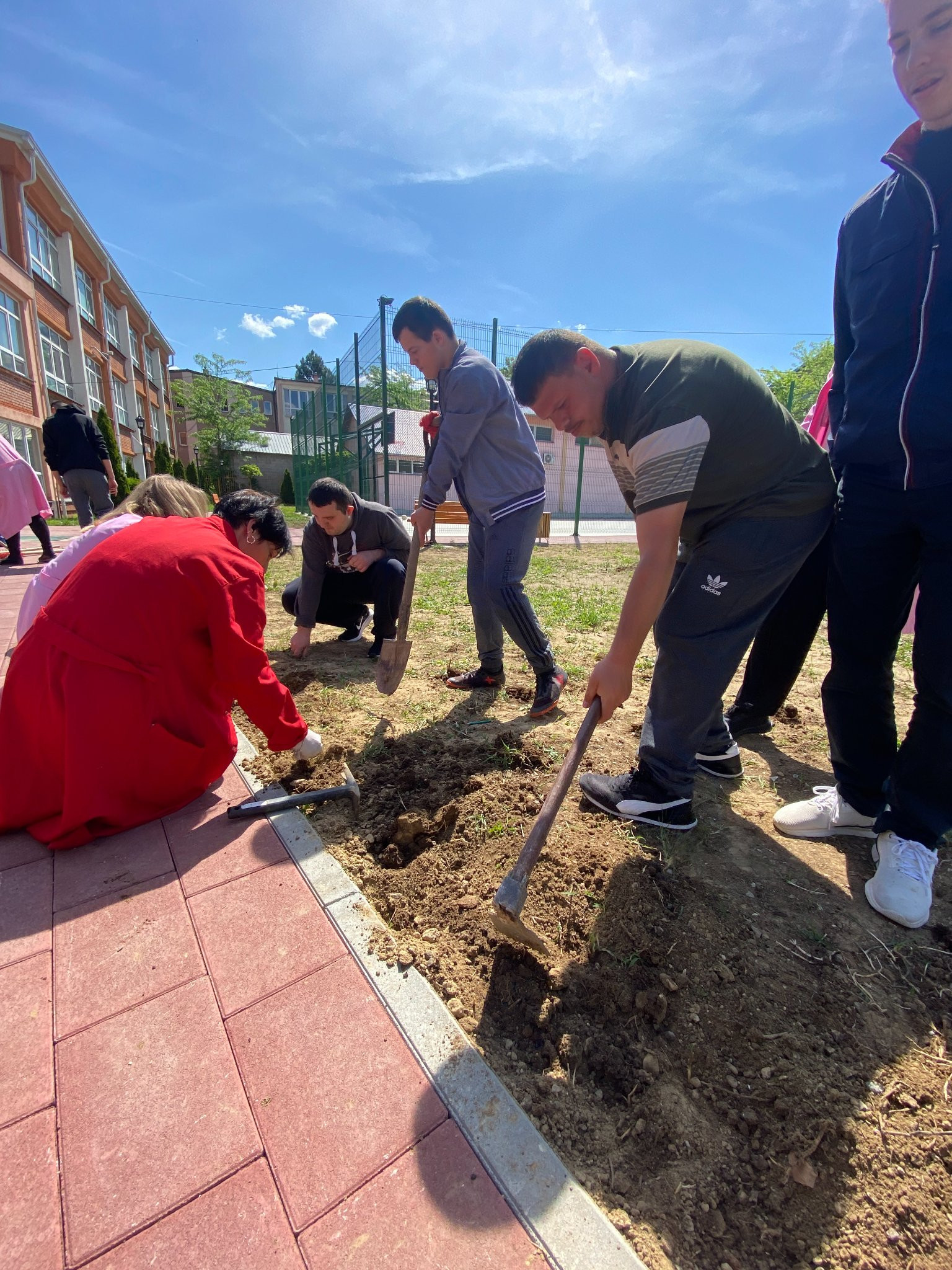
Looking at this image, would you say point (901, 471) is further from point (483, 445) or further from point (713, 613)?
point (483, 445)

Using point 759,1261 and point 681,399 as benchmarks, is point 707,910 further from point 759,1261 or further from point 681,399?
point 681,399

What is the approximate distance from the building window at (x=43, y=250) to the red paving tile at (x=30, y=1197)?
23.0m

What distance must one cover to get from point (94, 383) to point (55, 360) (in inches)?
121

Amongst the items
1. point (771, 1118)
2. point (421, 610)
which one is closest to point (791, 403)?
point (421, 610)

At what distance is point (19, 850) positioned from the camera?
1.86 m

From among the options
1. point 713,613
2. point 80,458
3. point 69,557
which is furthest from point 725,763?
point 80,458

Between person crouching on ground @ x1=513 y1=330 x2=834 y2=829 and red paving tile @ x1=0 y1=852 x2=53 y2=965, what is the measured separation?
60.5 inches

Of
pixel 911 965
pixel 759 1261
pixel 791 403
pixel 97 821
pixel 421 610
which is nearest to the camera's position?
pixel 759 1261

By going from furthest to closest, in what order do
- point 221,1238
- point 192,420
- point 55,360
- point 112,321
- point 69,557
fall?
point 192,420, point 112,321, point 55,360, point 69,557, point 221,1238

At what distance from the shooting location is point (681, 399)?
151 cm

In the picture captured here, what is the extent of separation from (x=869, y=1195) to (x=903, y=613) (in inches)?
55.6

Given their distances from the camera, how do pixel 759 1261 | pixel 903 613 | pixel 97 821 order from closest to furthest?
pixel 759 1261 → pixel 903 613 → pixel 97 821

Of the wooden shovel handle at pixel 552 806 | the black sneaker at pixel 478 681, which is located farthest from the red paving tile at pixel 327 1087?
the black sneaker at pixel 478 681

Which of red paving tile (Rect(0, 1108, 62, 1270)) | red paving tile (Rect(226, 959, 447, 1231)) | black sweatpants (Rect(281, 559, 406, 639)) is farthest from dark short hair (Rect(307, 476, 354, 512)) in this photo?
red paving tile (Rect(0, 1108, 62, 1270))
